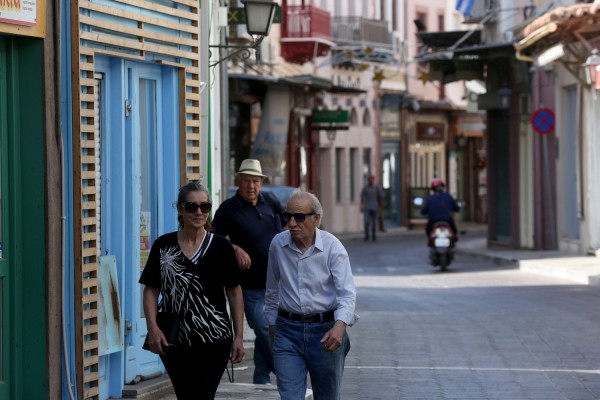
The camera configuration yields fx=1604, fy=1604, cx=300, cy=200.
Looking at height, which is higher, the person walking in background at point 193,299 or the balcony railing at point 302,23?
the balcony railing at point 302,23

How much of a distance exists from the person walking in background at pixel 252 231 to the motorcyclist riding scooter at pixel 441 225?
18.3m

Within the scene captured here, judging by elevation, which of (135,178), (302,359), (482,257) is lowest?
(482,257)

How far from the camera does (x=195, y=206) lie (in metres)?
8.33

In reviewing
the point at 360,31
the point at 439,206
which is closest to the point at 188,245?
the point at 439,206

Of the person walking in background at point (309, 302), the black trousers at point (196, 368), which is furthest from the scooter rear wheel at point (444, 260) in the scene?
the black trousers at point (196, 368)

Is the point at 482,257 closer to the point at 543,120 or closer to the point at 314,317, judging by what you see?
the point at 543,120

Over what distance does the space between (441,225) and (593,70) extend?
13.5ft

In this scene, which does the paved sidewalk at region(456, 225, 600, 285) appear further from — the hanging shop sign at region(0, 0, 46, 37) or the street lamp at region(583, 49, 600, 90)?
the hanging shop sign at region(0, 0, 46, 37)

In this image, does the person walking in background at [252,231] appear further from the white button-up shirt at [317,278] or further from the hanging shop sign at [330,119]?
the hanging shop sign at [330,119]

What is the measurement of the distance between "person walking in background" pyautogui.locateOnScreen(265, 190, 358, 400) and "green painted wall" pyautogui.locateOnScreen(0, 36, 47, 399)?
5.99 feet

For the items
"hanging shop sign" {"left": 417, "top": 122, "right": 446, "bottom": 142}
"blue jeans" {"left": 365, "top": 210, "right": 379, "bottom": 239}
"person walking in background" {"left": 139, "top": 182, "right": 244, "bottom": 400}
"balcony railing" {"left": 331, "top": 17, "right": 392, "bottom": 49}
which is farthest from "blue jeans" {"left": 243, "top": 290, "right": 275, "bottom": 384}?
"hanging shop sign" {"left": 417, "top": 122, "right": 446, "bottom": 142}

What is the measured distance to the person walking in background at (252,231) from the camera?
470 inches

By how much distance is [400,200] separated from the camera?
2314 inches

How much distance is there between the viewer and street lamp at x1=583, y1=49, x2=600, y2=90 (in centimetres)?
2723
